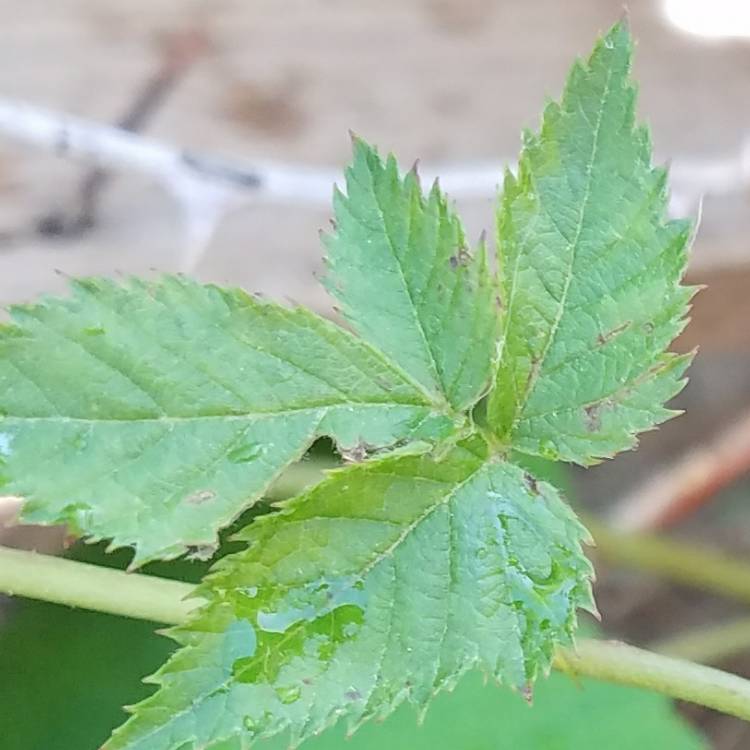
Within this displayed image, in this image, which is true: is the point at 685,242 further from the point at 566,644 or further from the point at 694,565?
the point at 694,565

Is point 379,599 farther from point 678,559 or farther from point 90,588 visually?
point 678,559

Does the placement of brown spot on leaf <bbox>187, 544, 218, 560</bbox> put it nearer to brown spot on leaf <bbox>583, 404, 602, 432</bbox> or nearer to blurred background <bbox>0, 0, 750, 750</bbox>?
brown spot on leaf <bbox>583, 404, 602, 432</bbox>

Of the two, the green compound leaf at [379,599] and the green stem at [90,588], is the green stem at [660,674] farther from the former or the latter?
the green stem at [90,588]

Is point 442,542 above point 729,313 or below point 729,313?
below

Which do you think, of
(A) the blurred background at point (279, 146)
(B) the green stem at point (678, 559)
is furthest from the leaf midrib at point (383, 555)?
(B) the green stem at point (678, 559)

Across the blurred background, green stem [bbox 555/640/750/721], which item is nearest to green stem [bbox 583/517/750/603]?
the blurred background

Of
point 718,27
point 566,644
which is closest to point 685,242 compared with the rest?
point 566,644
